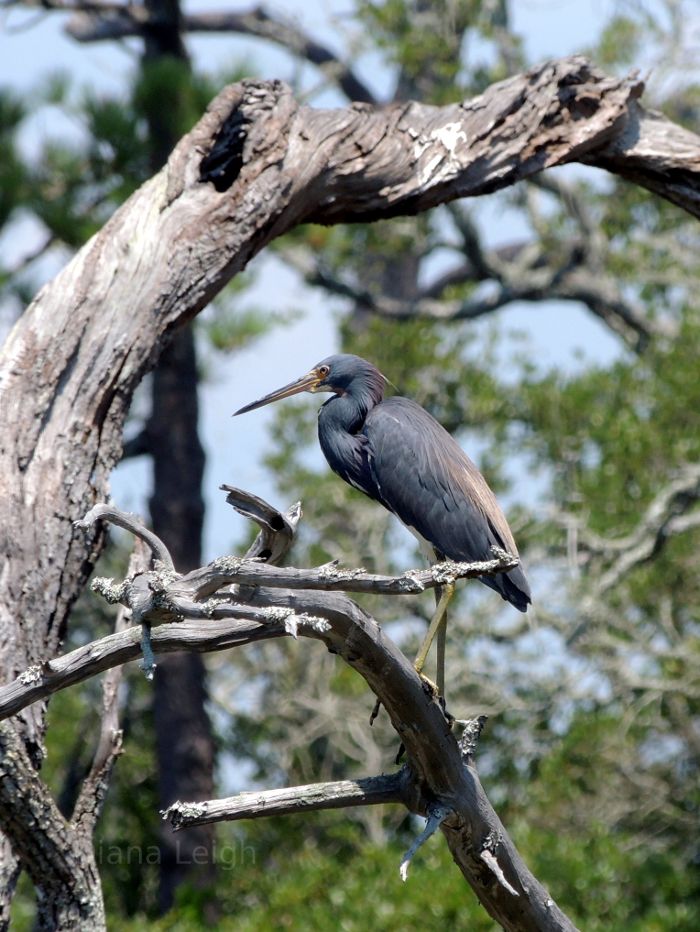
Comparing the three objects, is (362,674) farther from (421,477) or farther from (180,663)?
(180,663)

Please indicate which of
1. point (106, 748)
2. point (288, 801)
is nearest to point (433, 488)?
point (106, 748)

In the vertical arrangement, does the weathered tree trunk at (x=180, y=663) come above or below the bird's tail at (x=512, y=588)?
above

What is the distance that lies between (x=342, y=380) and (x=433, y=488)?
645 mm

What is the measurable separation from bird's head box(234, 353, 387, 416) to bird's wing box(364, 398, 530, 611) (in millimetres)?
303

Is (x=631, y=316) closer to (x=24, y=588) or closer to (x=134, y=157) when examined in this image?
(x=134, y=157)

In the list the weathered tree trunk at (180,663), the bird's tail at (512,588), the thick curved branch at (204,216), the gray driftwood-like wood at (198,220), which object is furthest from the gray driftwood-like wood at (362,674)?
the weathered tree trunk at (180,663)

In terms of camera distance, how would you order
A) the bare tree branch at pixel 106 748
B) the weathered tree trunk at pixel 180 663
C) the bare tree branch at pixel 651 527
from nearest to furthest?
the bare tree branch at pixel 106 748, the bare tree branch at pixel 651 527, the weathered tree trunk at pixel 180 663

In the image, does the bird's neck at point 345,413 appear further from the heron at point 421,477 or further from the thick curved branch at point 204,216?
the thick curved branch at point 204,216

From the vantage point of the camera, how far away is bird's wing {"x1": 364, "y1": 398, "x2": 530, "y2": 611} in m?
4.66

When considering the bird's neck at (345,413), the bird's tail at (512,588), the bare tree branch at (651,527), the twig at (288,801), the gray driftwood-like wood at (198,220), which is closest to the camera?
the twig at (288,801)

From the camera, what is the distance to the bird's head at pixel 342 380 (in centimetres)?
508

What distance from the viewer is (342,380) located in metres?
5.14

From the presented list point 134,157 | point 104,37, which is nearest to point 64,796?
point 134,157

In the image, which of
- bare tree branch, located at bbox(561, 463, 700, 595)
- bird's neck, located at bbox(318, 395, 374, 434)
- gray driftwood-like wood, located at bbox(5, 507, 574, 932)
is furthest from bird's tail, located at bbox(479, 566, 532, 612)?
bare tree branch, located at bbox(561, 463, 700, 595)
